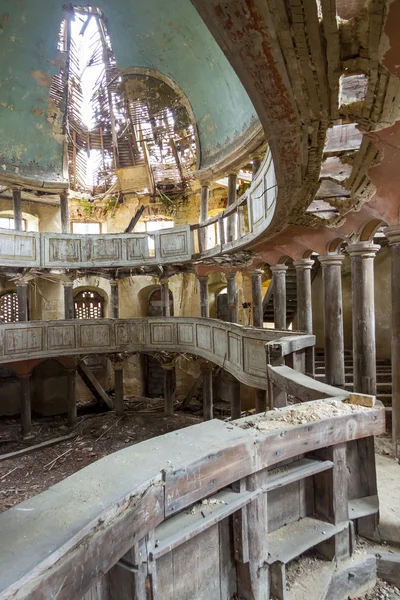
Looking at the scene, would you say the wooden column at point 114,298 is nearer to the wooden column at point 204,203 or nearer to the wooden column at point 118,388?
the wooden column at point 118,388

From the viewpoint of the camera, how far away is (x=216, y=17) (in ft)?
6.03

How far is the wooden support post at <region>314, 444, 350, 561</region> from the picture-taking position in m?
2.93

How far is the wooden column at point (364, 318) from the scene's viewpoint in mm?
7156

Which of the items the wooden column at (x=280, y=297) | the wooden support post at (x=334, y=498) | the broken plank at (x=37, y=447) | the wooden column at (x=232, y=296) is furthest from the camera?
the wooden column at (x=232, y=296)

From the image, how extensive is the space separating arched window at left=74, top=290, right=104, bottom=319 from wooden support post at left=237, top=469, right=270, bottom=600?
653 inches

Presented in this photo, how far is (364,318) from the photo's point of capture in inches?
284

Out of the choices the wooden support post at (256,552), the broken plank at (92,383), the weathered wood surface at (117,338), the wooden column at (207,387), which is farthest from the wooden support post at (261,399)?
the broken plank at (92,383)

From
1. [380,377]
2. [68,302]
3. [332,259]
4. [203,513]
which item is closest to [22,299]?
[68,302]

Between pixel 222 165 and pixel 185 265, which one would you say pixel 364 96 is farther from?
pixel 185 265

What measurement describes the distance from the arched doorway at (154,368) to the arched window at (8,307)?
631 cm

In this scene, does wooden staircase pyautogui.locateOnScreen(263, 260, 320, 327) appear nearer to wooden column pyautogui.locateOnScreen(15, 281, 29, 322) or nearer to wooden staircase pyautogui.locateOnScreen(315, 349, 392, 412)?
wooden staircase pyautogui.locateOnScreen(315, 349, 392, 412)

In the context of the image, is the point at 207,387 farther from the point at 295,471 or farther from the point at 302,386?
the point at 295,471

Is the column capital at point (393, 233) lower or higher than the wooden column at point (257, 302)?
higher

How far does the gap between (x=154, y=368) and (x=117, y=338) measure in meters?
5.69
